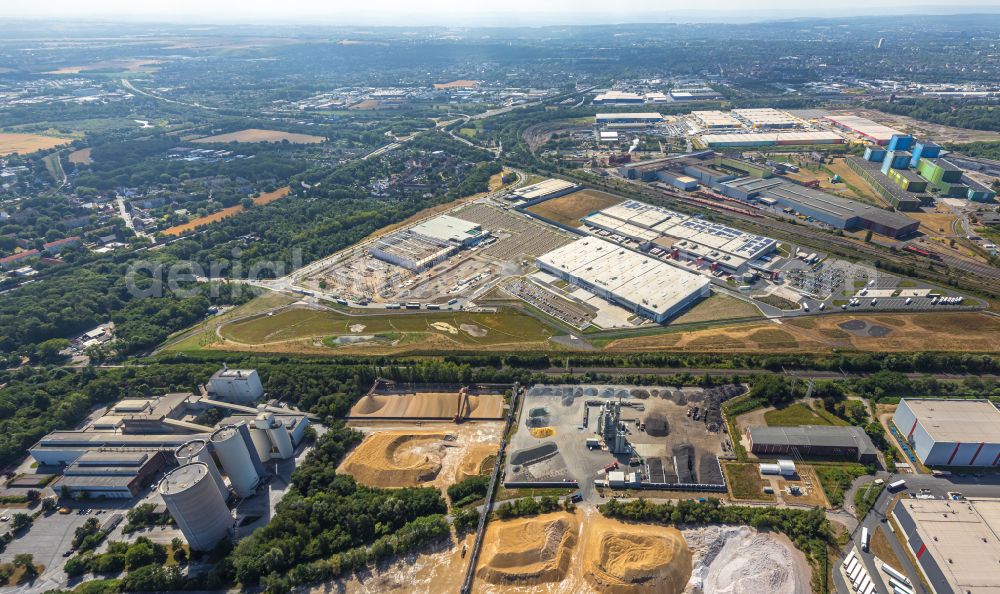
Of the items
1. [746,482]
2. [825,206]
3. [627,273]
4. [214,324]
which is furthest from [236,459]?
[825,206]

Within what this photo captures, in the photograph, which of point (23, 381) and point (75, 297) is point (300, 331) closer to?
point (23, 381)

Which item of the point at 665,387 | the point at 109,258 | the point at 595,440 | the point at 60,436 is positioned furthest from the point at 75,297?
the point at 665,387

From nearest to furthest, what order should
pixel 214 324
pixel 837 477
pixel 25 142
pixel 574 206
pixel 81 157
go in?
pixel 837 477, pixel 214 324, pixel 574 206, pixel 81 157, pixel 25 142

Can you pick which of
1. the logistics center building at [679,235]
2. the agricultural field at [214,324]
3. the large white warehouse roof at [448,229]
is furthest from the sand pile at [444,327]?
the logistics center building at [679,235]

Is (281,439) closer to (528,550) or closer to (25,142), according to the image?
(528,550)

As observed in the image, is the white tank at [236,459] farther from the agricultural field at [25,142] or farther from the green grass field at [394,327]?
the agricultural field at [25,142]

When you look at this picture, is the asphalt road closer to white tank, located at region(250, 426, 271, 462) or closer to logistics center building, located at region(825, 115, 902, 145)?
white tank, located at region(250, 426, 271, 462)

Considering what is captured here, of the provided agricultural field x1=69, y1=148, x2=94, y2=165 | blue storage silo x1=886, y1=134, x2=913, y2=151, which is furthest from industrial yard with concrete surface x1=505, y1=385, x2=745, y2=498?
agricultural field x1=69, y1=148, x2=94, y2=165
